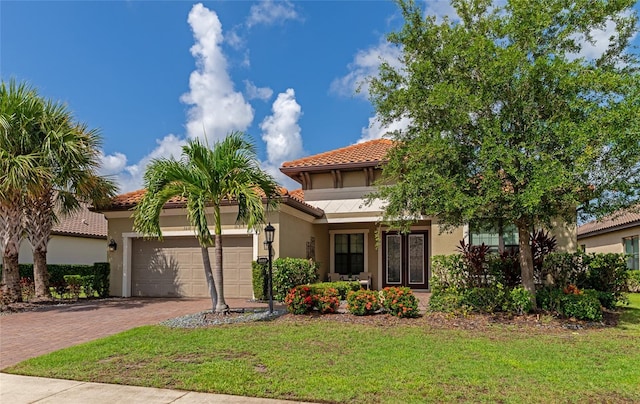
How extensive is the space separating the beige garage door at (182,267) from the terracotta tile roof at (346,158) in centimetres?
412

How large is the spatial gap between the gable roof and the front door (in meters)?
3.41

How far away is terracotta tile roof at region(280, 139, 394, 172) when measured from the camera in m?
17.2

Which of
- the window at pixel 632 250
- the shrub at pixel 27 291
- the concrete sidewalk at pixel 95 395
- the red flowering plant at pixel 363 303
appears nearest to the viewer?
the concrete sidewalk at pixel 95 395

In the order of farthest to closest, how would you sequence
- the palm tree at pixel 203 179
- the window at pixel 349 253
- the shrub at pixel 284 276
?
the window at pixel 349 253, the shrub at pixel 284 276, the palm tree at pixel 203 179

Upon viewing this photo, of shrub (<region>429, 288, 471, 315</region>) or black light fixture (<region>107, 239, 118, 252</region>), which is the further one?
black light fixture (<region>107, 239, 118, 252</region>)

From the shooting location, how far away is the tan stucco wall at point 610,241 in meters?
21.1

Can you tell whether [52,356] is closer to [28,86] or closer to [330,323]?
[330,323]

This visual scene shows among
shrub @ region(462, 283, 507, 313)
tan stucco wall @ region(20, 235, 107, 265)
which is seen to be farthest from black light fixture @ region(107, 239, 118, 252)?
shrub @ region(462, 283, 507, 313)

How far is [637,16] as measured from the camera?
952 centimetres

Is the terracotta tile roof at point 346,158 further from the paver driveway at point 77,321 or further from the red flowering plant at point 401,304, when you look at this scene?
the red flowering plant at point 401,304

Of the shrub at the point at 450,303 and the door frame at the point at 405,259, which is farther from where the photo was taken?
the door frame at the point at 405,259

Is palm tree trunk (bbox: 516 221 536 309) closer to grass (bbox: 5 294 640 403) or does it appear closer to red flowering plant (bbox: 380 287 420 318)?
grass (bbox: 5 294 640 403)

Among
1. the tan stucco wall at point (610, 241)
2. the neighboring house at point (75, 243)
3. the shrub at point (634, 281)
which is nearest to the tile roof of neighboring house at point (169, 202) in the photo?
the neighboring house at point (75, 243)

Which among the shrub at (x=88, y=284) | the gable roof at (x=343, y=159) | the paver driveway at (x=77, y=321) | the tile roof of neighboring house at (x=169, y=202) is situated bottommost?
the paver driveway at (x=77, y=321)
